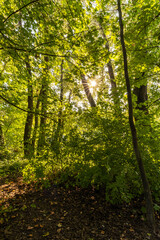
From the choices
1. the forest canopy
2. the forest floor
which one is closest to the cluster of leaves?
the forest canopy

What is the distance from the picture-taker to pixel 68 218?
2840 millimetres

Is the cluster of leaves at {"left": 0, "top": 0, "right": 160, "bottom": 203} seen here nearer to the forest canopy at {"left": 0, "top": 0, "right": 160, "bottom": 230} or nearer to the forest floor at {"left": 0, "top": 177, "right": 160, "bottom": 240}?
the forest canopy at {"left": 0, "top": 0, "right": 160, "bottom": 230}

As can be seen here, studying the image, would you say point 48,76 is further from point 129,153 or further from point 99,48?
point 129,153

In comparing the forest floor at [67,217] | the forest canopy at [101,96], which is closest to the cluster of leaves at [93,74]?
the forest canopy at [101,96]

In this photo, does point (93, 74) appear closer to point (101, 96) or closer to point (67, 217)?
point (101, 96)

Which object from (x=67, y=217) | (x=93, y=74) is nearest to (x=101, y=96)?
(x=93, y=74)

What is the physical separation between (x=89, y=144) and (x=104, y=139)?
1.39 feet

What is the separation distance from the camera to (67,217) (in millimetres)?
2869

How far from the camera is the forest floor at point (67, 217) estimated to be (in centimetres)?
239

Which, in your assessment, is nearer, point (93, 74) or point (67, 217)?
point (67, 217)

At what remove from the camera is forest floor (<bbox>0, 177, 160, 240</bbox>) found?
2.39 metres

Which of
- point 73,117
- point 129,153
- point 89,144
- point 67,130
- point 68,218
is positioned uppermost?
point 73,117

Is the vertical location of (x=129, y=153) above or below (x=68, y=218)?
above

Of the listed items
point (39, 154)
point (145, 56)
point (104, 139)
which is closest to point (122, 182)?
point (104, 139)
